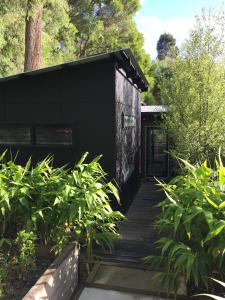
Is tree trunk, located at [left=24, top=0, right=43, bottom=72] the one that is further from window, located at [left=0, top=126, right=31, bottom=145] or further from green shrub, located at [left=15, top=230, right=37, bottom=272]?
green shrub, located at [left=15, top=230, right=37, bottom=272]

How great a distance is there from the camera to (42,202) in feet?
12.0

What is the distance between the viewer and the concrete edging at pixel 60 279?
2.93 m

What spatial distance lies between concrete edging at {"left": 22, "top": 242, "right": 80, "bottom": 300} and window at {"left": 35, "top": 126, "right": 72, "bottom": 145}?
96.9 inches

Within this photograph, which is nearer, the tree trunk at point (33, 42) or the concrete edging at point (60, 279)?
the concrete edging at point (60, 279)

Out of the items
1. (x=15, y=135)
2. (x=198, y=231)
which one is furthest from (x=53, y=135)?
Result: (x=198, y=231)

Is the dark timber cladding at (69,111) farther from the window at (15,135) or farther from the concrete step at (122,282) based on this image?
the concrete step at (122,282)

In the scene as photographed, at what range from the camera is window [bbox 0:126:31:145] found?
6.17 meters

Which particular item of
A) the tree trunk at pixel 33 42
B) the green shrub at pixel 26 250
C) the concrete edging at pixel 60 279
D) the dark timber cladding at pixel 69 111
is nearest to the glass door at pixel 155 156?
the dark timber cladding at pixel 69 111

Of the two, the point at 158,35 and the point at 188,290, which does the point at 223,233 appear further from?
the point at 158,35

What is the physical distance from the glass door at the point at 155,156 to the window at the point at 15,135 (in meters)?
5.29

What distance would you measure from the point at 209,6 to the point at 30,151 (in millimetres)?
4352

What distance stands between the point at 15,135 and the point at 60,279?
11.9 ft

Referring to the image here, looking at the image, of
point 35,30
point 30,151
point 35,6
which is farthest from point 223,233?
point 35,30

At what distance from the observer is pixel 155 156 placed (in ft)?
34.7
